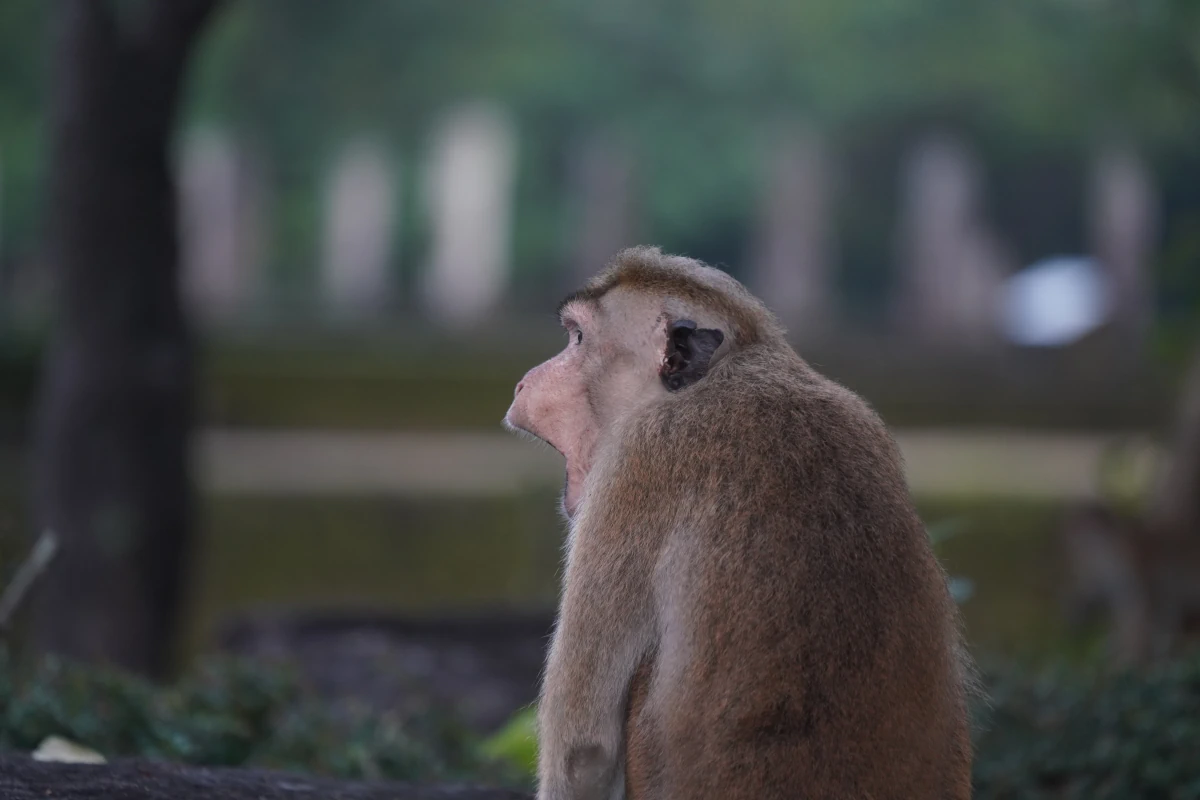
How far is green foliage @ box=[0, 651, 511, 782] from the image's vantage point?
3439mm

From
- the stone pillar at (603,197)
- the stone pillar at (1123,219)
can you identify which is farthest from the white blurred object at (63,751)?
the stone pillar at (603,197)

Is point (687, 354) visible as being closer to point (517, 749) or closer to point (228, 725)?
point (228, 725)

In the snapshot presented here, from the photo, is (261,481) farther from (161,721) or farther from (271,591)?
(161,721)

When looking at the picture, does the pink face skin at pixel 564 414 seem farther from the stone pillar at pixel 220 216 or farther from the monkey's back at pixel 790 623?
the stone pillar at pixel 220 216

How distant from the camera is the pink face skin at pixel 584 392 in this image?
2551mm

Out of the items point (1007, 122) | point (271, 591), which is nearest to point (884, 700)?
point (271, 591)

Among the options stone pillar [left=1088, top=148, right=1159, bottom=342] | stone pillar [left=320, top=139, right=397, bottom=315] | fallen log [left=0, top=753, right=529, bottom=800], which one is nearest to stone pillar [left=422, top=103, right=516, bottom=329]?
stone pillar [left=320, top=139, right=397, bottom=315]

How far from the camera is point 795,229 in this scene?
20.6m

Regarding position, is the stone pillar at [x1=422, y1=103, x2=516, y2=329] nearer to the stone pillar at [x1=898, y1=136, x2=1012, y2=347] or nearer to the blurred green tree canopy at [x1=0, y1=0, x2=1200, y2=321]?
the blurred green tree canopy at [x1=0, y1=0, x2=1200, y2=321]

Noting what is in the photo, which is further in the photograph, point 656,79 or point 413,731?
point 656,79

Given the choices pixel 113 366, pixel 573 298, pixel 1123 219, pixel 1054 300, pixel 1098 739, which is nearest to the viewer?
pixel 573 298

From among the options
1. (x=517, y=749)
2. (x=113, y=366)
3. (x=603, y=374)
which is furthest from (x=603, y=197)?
(x=603, y=374)

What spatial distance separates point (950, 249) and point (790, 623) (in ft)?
61.7

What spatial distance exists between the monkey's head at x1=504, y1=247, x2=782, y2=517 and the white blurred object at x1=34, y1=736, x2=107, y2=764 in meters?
1.29
